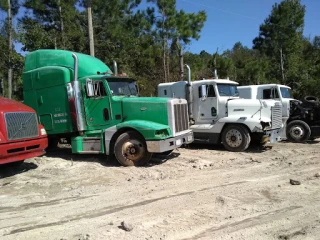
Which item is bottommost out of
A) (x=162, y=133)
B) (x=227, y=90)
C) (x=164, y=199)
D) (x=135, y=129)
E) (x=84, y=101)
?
(x=164, y=199)

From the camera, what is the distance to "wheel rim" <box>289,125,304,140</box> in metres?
13.5

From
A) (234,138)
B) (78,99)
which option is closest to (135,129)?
(78,99)

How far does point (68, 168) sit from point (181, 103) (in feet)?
11.6

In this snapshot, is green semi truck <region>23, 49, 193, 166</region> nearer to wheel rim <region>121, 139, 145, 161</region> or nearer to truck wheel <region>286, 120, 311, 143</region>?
wheel rim <region>121, 139, 145, 161</region>

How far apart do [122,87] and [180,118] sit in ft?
6.38

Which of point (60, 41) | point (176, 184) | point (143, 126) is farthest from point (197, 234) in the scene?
point (60, 41)

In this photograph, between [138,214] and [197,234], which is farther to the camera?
[138,214]

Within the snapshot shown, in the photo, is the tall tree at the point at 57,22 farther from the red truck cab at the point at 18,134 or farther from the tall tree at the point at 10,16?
the red truck cab at the point at 18,134

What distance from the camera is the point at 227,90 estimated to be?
475 inches

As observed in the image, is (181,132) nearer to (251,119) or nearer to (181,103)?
(181,103)

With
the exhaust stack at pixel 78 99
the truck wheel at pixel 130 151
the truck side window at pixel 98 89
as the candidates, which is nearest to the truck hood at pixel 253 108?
the truck wheel at pixel 130 151

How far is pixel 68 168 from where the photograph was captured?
8797 mm

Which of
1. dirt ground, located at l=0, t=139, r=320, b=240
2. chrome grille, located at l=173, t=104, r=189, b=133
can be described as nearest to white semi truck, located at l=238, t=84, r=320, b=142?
dirt ground, located at l=0, t=139, r=320, b=240

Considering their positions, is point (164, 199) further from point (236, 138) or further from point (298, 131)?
point (298, 131)
